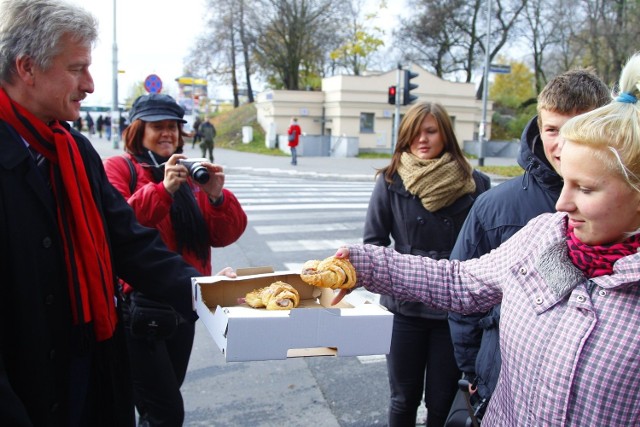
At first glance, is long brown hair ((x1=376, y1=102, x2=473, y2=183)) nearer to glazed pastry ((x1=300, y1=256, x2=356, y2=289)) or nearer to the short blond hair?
glazed pastry ((x1=300, y1=256, x2=356, y2=289))

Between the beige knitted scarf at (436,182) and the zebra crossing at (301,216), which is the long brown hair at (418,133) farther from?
the zebra crossing at (301,216)

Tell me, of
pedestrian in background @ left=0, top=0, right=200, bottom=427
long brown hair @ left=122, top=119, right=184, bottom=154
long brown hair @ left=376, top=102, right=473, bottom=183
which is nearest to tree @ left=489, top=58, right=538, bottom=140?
long brown hair @ left=376, top=102, right=473, bottom=183

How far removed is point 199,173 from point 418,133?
53.6 inches

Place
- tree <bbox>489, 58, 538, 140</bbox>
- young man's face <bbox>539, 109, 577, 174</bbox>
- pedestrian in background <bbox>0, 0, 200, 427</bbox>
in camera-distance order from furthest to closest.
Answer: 1. tree <bbox>489, 58, 538, 140</bbox>
2. young man's face <bbox>539, 109, 577, 174</bbox>
3. pedestrian in background <bbox>0, 0, 200, 427</bbox>

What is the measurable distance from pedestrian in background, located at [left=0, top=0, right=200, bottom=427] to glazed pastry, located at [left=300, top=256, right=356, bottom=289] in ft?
2.55

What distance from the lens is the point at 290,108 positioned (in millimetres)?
34719

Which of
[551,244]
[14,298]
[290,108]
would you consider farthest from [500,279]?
[290,108]

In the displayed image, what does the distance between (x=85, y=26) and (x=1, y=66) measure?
320 millimetres

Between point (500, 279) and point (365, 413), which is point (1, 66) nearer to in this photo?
point (500, 279)

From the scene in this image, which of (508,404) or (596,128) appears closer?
(596,128)

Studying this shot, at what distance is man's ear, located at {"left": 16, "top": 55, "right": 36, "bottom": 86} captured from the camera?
6.40ft

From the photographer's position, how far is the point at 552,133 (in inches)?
94.6

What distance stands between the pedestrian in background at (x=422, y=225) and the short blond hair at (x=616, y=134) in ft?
5.21

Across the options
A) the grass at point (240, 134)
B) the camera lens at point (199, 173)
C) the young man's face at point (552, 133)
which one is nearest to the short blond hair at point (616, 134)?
the young man's face at point (552, 133)
